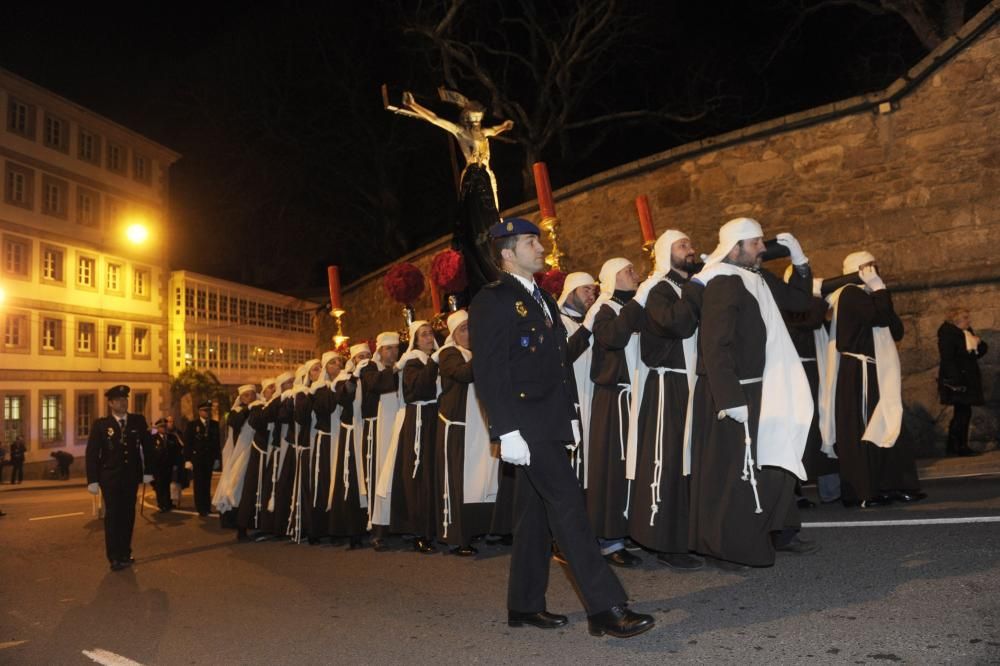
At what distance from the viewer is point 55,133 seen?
3788 centimetres

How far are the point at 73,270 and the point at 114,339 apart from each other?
3.87 m

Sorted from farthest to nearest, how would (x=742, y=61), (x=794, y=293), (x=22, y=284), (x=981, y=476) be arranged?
1. (x=22, y=284)
2. (x=742, y=61)
3. (x=981, y=476)
4. (x=794, y=293)

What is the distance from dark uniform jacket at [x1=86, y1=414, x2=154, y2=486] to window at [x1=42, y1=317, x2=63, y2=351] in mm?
31066

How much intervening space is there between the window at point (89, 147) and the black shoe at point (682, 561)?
133 feet

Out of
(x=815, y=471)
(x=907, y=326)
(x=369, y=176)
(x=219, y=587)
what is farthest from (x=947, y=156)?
(x=369, y=176)

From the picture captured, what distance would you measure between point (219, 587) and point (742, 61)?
65.5 feet

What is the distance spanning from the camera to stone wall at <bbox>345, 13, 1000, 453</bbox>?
1002cm

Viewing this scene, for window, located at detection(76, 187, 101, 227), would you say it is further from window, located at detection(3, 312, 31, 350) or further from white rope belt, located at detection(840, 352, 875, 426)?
white rope belt, located at detection(840, 352, 875, 426)

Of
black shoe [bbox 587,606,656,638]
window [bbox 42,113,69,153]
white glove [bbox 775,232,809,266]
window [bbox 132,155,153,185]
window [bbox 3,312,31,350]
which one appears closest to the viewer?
black shoe [bbox 587,606,656,638]

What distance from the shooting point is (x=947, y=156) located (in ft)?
33.6

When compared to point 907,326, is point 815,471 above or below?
below

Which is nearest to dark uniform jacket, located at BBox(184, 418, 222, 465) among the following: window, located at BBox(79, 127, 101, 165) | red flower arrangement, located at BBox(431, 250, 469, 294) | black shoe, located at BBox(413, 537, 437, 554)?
red flower arrangement, located at BBox(431, 250, 469, 294)

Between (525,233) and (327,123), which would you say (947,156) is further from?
(327,123)

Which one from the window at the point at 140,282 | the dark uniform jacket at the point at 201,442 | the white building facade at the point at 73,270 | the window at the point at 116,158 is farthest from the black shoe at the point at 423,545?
the window at the point at 116,158
